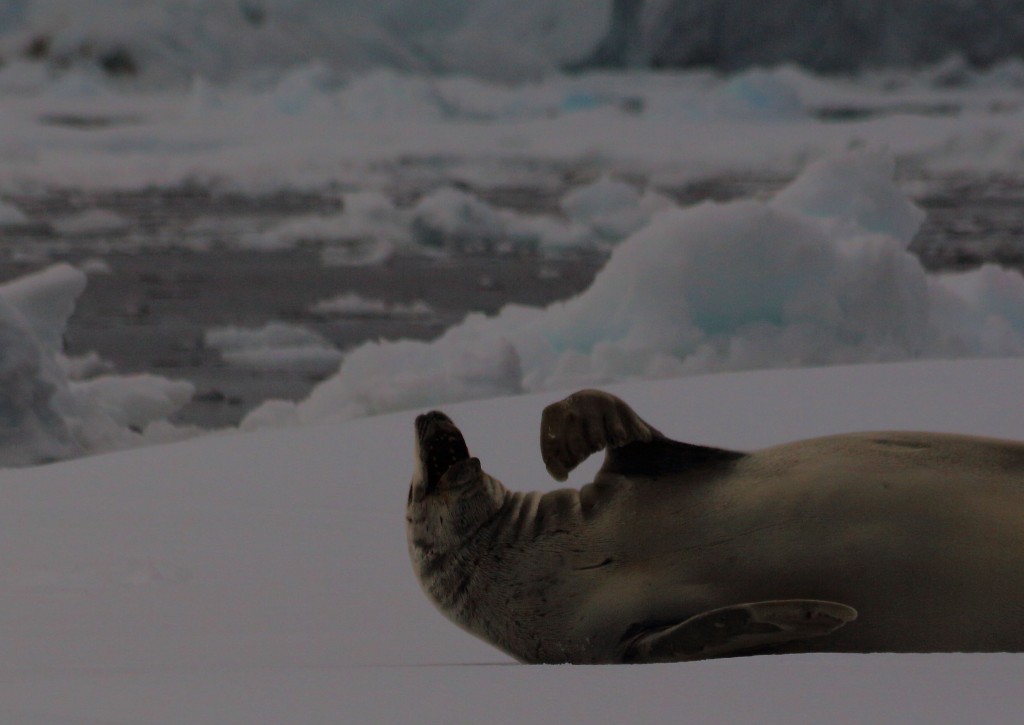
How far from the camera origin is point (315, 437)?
388 centimetres

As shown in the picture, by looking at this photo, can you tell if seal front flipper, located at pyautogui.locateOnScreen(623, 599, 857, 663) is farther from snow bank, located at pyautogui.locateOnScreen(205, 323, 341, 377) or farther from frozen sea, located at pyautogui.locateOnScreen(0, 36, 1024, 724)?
snow bank, located at pyautogui.locateOnScreen(205, 323, 341, 377)

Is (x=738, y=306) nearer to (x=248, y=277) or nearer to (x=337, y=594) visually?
(x=337, y=594)

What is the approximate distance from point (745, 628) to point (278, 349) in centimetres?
714

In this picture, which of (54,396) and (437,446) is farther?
(54,396)

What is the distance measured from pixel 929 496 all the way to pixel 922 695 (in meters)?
0.41

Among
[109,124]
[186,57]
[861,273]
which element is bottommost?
[861,273]

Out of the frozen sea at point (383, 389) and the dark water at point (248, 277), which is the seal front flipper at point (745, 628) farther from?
the dark water at point (248, 277)

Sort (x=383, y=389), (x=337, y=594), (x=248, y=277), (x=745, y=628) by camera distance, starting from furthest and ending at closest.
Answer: (x=248, y=277)
(x=383, y=389)
(x=337, y=594)
(x=745, y=628)

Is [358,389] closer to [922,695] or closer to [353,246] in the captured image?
[922,695]

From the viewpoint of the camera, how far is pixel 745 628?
65.0 inches

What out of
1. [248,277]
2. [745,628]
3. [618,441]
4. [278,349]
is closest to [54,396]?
[278,349]

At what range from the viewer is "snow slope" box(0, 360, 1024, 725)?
4.75 feet

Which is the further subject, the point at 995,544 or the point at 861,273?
the point at 861,273

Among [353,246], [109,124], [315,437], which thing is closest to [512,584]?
[315,437]
